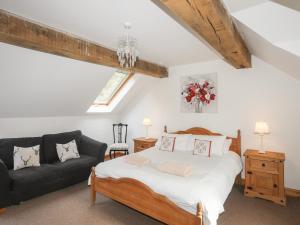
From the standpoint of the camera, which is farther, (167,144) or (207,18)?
(167,144)

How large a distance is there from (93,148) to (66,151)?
0.52 m

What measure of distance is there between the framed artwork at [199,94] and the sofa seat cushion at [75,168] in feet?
7.53

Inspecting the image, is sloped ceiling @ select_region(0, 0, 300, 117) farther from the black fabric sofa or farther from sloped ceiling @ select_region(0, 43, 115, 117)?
the black fabric sofa

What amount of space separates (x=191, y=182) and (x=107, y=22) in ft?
6.69

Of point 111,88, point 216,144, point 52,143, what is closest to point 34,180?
point 52,143

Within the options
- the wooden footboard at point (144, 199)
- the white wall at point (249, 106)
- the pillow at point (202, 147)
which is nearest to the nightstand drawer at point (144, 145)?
the white wall at point (249, 106)

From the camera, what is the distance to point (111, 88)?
483cm

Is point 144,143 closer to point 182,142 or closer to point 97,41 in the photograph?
point 182,142

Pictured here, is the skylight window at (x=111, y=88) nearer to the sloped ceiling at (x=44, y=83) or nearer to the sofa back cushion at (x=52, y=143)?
the sloped ceiling at (x=44, y=83)

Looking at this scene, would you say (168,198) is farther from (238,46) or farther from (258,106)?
(258,106)

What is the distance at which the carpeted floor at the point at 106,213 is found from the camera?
2383 millimetres

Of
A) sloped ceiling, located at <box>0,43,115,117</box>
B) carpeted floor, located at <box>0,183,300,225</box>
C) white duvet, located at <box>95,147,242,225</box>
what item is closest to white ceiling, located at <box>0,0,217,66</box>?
sloped ceiling, located at <box>0,43,115,117</box>

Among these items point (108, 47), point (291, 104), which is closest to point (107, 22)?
point (108, 47)

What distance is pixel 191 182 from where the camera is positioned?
6.85 feet
